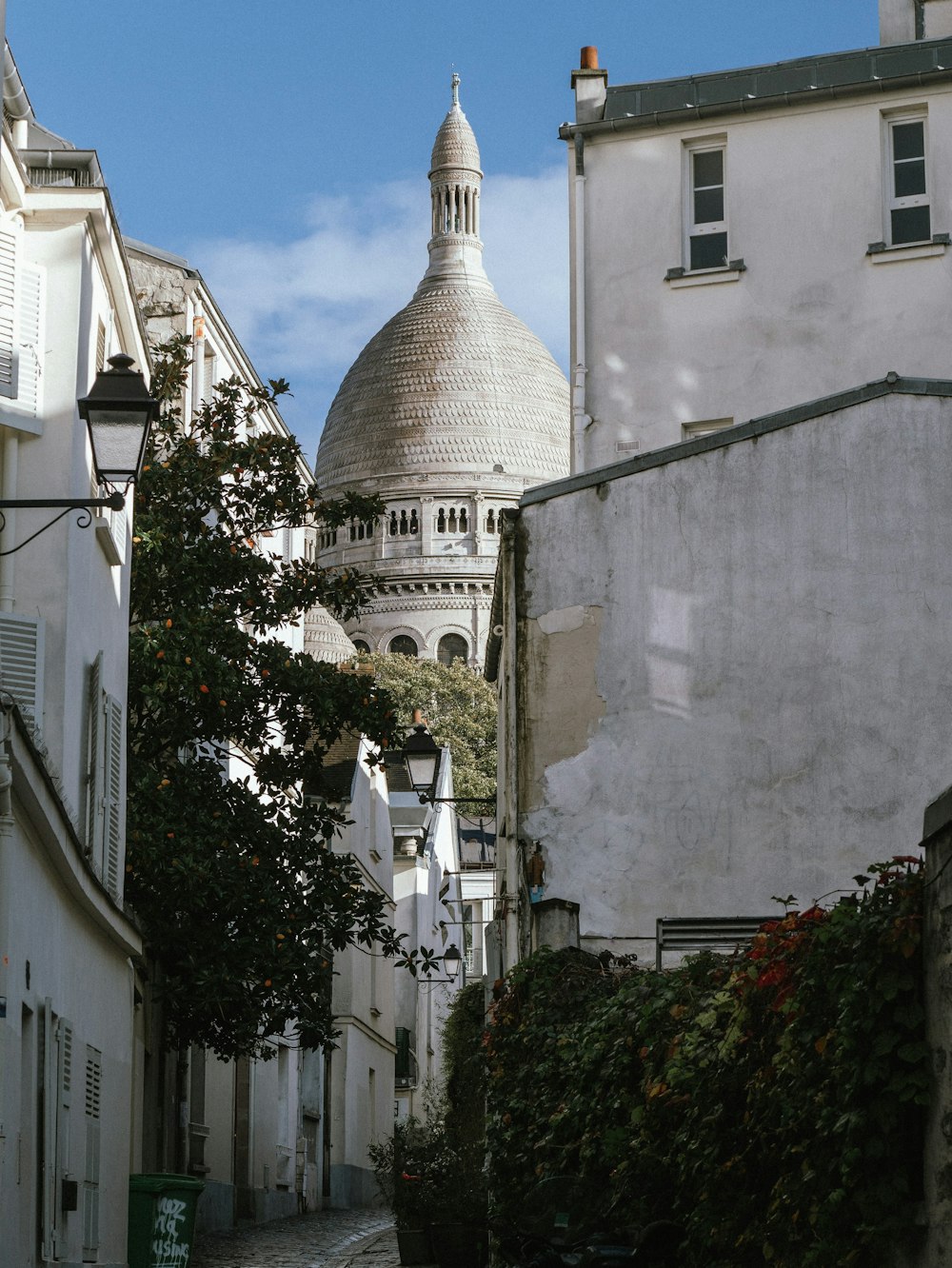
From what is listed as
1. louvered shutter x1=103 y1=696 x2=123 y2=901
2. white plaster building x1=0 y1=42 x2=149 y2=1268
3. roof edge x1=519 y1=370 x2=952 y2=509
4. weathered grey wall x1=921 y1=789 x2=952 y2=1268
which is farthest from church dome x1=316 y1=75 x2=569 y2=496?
weathered grey wall x1=921 y1=789 x2=952 y2=1268

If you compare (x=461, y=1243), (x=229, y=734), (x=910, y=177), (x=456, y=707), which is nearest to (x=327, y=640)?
(x=456, y=707)

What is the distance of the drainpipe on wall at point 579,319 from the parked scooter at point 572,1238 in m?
14.0

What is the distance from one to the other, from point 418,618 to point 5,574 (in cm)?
12778

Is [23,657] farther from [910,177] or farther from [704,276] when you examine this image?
[910,177]

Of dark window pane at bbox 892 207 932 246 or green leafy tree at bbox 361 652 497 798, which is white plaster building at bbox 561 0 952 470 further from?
green leafy tree at bbox 361 652 497 798

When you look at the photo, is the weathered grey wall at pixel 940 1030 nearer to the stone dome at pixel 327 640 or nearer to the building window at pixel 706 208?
the building window at pixel 706 208

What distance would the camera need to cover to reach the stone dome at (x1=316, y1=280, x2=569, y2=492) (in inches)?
5782

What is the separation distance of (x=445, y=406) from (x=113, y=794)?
13527 cm

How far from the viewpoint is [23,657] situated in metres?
12.2

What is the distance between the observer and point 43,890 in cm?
1053

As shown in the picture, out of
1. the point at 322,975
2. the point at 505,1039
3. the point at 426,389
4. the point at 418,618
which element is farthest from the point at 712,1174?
the point at 426,389

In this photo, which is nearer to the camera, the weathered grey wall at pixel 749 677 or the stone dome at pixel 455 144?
the weathered grey wall at pixel 749 677

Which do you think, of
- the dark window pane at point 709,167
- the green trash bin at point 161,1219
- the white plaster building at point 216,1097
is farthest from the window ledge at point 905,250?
the green trash bin at point 161,1219

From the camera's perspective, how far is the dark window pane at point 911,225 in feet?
73.5
